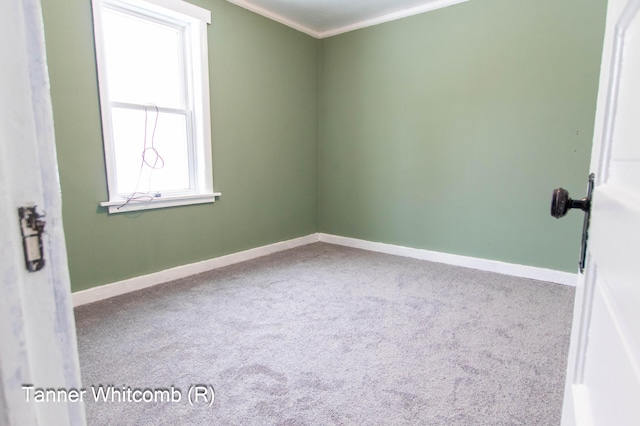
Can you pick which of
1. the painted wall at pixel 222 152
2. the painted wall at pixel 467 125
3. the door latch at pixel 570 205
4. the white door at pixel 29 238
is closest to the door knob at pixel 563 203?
the door latch at pixel 570 205

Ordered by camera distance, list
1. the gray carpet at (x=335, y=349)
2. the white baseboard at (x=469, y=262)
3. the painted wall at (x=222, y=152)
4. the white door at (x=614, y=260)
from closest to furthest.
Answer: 1. the white door at (x=614, y=260)
2. the gray carpet at (x=335, y=349)
3. the painted wall at (x=222, y=152)
4. the white baseboard at (x=469, y=262)

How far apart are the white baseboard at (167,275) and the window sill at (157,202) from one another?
547 mm

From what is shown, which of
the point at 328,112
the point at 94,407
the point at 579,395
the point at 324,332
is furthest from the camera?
the point at 328,112

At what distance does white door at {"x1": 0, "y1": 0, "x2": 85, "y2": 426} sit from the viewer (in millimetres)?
371

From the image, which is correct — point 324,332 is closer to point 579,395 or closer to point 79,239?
point 579,395

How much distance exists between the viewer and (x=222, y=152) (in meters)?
3.19

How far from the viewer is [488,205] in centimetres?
314

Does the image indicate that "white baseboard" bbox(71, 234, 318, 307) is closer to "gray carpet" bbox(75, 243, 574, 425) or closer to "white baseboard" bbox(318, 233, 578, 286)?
"gray carpet" bbox(75, 243, 574, 425)

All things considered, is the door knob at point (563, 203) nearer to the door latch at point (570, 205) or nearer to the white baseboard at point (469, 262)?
the door latch at point (570, 205)

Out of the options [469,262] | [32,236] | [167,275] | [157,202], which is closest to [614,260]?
[32,236]

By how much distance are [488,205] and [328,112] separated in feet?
6.82

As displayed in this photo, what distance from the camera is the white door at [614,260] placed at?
0.35 meters

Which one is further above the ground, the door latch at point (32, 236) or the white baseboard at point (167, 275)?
the door latch at point (32, 236)

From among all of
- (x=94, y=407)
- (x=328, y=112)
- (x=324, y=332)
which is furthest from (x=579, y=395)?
(x=328, y=112)
